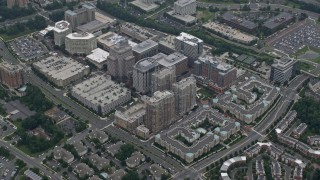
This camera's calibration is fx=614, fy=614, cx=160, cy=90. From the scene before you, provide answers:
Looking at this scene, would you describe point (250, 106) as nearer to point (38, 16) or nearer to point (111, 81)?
point (111, 81)

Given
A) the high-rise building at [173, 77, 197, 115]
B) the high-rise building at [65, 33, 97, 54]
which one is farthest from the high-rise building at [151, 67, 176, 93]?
the high-rise building at [65, 33, 97, 54]

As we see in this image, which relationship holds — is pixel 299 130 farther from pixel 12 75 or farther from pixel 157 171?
pixel 12 75

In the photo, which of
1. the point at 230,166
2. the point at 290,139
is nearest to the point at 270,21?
the point at 290,139

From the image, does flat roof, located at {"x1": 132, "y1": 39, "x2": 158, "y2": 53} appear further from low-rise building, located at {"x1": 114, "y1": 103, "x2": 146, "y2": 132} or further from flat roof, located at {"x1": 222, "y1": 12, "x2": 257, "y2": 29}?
flat roof, located at {"x1": 222, "y1": 12, "x2": 257, "y2": 29}

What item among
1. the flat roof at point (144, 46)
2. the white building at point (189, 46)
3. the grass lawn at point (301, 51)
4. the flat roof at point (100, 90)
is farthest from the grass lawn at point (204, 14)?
the flat roof at point (100, 90)

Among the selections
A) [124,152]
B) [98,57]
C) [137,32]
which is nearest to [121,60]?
[98,57]

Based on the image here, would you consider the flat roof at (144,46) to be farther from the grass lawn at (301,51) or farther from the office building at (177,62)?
the grass lawn at (301,51)
